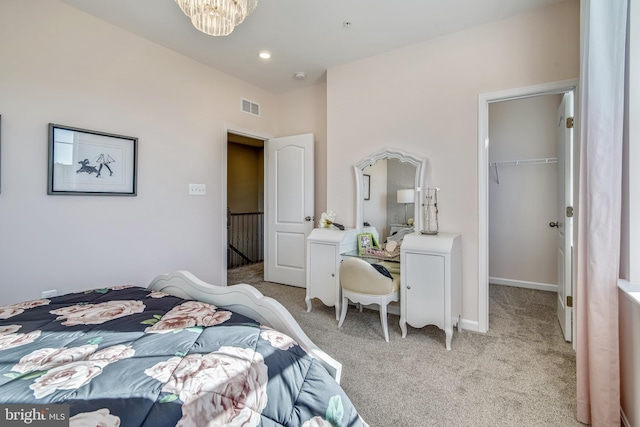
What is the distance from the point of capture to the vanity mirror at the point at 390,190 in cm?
296

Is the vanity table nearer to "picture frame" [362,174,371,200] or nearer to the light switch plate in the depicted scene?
"picture frame" [362,174,371,200]

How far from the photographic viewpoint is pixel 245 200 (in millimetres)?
6801

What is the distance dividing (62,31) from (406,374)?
375 centimetres

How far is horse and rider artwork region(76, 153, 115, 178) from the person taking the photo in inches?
99.0

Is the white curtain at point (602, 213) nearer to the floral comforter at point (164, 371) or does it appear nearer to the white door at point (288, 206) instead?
the floral comforter at point (164, 371)

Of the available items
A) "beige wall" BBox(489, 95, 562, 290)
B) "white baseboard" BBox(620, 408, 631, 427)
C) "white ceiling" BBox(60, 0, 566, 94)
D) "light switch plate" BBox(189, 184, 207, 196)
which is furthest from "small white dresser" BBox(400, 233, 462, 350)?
"light switch plate" BBox(189, 184, 207, 196)

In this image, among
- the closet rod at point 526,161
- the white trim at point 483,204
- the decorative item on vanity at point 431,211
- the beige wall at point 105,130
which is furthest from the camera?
the closet rod at point 526,161

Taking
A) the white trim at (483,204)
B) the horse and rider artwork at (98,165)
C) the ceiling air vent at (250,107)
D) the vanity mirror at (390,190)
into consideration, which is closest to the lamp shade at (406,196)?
the vanity mirror at (390,190)

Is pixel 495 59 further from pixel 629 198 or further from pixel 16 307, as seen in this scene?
pixel 16 307

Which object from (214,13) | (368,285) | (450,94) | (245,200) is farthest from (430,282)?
(245,200)

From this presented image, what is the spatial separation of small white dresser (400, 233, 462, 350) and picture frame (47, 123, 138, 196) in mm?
2686

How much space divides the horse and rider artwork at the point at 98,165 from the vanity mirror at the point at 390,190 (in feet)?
7.95

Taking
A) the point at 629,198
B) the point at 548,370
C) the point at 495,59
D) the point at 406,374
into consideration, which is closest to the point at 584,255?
the point at 629,198

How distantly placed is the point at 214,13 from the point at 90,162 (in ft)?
5.82
